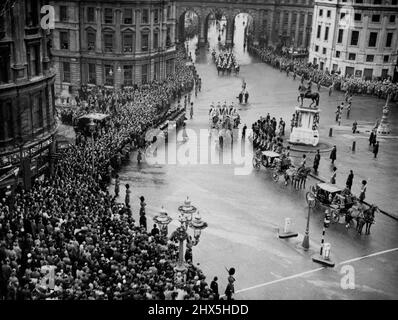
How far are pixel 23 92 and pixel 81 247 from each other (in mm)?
15245

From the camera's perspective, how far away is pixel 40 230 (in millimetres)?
22875

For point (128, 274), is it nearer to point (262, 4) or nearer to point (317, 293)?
point (317, 293)

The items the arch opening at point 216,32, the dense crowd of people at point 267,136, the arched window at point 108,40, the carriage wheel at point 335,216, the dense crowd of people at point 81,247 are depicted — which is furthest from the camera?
the arch opening at point 216,32

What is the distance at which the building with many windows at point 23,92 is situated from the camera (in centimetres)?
3080

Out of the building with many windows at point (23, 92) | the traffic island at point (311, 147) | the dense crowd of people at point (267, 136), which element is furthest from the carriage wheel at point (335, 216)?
the building with many windows at point (23, 92)

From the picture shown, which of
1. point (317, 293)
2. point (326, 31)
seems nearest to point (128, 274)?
point (317, 293)

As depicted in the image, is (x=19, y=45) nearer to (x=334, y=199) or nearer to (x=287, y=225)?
(x=287, y=225)

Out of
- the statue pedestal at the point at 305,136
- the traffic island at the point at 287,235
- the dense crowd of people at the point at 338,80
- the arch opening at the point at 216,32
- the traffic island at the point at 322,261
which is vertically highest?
the arch opening at the point at 216,32

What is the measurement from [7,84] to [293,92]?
42527 mm

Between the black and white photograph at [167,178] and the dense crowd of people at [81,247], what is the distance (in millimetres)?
78

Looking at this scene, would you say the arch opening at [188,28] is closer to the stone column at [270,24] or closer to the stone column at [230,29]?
the stone column at [230,29]

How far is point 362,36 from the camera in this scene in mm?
72438

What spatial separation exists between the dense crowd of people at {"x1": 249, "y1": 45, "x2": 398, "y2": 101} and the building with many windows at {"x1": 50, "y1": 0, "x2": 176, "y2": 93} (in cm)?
2276

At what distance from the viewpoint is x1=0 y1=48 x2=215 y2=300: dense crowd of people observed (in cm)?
1852
